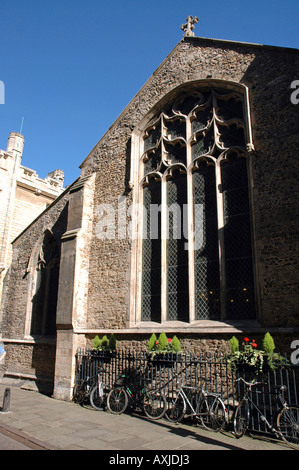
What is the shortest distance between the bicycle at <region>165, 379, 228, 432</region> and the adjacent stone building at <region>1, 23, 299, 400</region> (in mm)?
1246

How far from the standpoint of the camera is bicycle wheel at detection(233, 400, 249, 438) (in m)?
6.20

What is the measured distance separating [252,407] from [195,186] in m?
6.01

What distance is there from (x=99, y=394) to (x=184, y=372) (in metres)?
2.55

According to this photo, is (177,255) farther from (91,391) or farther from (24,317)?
(24,317)

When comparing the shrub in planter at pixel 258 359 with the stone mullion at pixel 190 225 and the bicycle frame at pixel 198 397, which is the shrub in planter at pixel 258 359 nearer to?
the bicycle frame at pixel 198 397

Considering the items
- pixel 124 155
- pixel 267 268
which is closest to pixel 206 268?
pixel 267 268

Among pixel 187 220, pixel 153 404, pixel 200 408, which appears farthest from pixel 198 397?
pixel 187 220

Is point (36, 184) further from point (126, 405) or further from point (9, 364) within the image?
point (126, 405)

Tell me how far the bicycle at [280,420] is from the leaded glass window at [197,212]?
231 centimetres

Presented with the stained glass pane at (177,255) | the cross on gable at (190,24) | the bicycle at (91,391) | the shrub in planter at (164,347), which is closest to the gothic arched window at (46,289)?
the bicycle at (91,391)

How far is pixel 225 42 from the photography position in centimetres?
1043

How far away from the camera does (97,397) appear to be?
9047 mm

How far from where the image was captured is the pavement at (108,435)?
5586 mm

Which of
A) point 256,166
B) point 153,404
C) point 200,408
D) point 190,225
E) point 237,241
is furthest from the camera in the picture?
point 190,225
